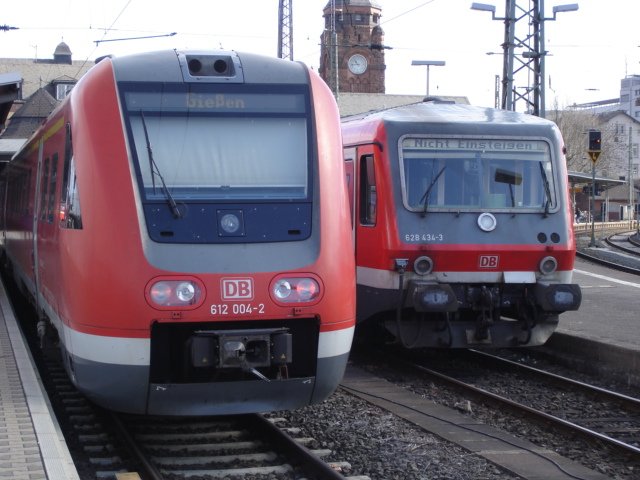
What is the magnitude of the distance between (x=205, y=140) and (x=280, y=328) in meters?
1.51

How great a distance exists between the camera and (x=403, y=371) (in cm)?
1162

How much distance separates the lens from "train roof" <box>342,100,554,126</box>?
429 inches

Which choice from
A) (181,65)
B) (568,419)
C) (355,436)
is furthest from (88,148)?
(568,419)

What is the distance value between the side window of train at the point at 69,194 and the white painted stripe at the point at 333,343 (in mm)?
1917

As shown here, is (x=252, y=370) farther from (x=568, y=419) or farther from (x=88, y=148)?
(x=568, y=419)

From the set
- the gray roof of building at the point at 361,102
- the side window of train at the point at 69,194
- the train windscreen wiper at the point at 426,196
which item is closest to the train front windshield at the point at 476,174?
the train windscreen wiper at the point at 426,196

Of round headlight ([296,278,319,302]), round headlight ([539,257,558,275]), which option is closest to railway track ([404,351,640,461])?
round headlight ([539,257,558,275])

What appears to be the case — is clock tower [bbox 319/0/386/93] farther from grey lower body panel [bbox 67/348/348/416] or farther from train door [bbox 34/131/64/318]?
grey lower body panel [bbox 67/348/348/416]

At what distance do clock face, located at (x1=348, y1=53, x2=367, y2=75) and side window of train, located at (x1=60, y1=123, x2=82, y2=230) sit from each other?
69.7 metres

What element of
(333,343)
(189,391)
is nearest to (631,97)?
(333,343)

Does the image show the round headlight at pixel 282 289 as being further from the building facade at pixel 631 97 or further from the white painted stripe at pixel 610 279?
the building facade at pixel 631 97

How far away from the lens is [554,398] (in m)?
10.1

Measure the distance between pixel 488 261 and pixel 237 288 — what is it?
464cm

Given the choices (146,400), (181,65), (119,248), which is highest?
(181,65)
